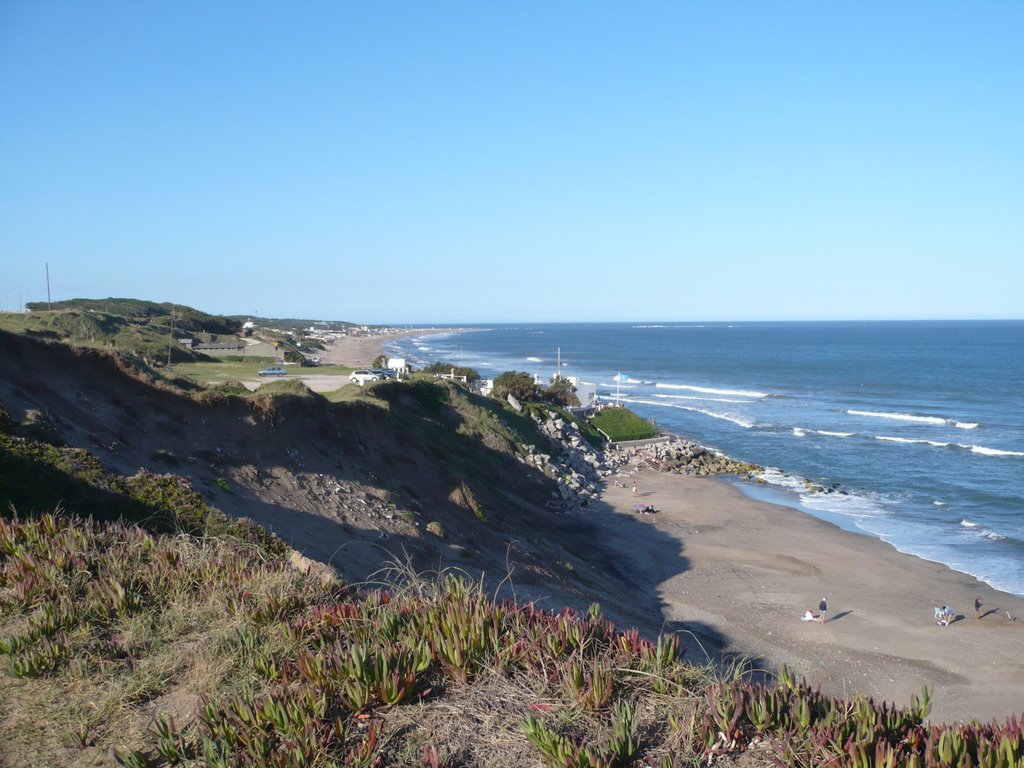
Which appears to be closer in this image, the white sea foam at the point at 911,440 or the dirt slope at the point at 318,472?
the dirt slope at the point at 318,472

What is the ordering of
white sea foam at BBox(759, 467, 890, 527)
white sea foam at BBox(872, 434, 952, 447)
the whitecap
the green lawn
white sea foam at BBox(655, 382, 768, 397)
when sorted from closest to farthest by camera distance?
white sea foam at BBox(759, 467, 890, 527) < the green lawn < white sea foam at BBox(872, 434, 952, 447) < the whitecap < white sea foam at BBox(655, 382, 768, 397)

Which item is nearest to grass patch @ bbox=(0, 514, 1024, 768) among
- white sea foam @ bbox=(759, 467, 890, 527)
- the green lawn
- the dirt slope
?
the dirt slope

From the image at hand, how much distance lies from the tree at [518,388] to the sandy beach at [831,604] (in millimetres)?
20674

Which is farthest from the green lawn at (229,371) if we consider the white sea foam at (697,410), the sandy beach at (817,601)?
the white sea foam at (697,410)

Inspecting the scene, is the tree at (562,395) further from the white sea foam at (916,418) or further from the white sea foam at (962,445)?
the white sea foam at (916,418)

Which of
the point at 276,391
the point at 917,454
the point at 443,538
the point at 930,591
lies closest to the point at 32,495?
the point at 443,538

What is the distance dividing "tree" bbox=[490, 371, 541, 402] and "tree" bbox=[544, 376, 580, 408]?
1452mm

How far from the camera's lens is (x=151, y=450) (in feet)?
55.2

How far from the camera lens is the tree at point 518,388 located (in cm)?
5221

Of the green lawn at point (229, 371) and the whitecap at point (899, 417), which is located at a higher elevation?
the green lawn at point (229, 371)

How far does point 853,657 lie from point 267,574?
16.2m

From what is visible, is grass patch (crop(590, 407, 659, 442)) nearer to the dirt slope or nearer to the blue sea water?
the blue sea water

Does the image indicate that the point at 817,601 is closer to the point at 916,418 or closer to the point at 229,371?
the point at 229,371

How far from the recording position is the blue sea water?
100ft
